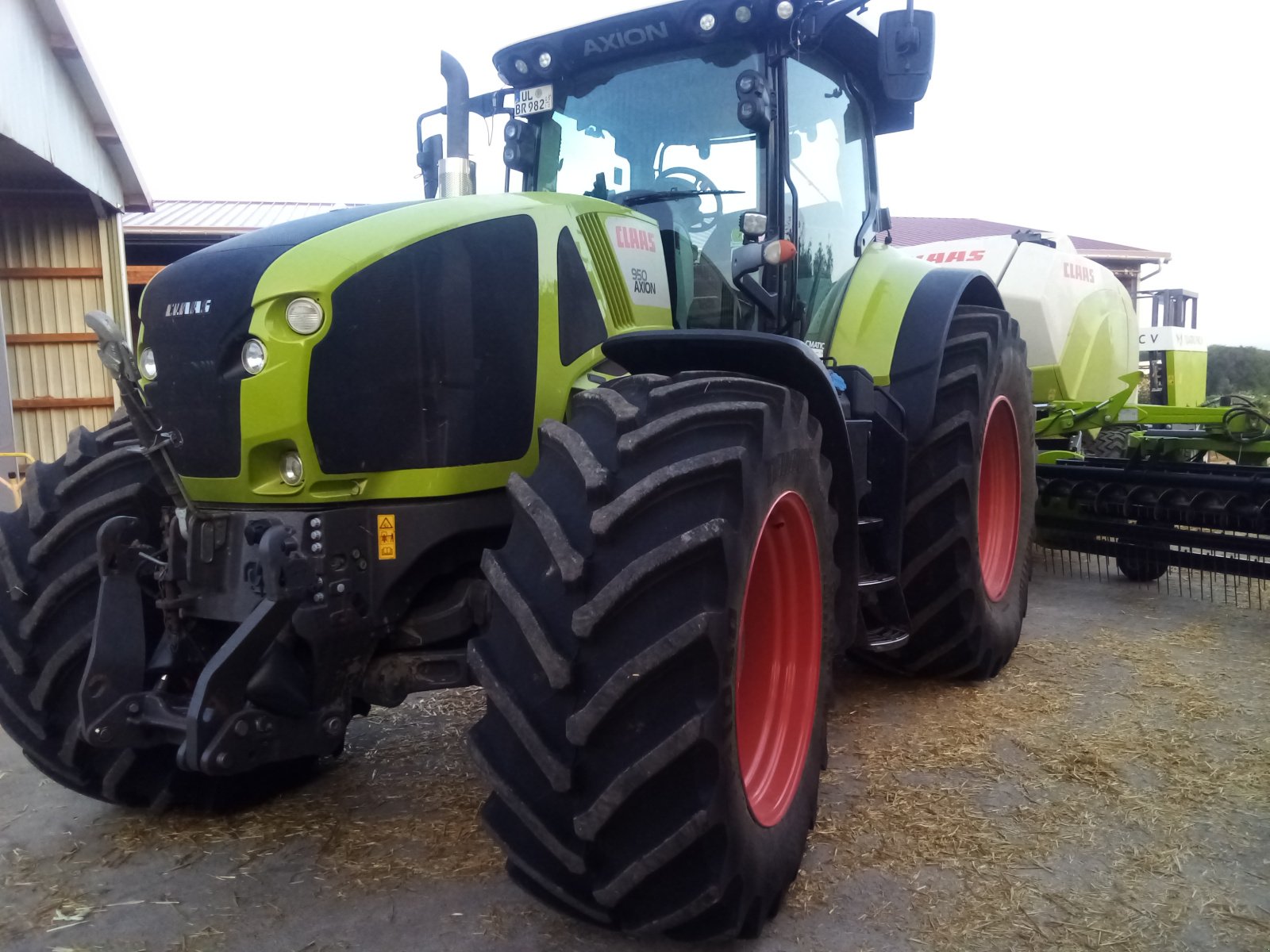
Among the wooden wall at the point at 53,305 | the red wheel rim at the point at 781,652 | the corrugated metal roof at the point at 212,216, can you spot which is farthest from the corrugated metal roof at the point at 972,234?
the red wheel rim at the point at 781,652

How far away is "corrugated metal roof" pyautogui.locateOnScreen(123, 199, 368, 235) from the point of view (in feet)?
39.6

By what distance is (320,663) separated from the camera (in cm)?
248

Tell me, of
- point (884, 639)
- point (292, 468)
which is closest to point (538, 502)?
point (292, 468)

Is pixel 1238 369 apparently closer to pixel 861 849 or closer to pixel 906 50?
pixel 906 50

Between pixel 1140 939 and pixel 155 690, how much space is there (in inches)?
95.1

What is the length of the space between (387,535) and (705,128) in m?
1.84

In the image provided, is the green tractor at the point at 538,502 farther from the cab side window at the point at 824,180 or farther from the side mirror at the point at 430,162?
the side mirror at the point at 430,162

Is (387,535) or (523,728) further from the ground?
(387,535)

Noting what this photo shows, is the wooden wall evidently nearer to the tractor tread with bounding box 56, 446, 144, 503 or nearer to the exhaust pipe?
the tractor tread with bounding box 56, 446, 144, 503

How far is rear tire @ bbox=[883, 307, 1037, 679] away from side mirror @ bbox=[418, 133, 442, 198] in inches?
83.0

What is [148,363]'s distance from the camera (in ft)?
8.74

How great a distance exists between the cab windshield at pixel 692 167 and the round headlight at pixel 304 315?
1.39 m

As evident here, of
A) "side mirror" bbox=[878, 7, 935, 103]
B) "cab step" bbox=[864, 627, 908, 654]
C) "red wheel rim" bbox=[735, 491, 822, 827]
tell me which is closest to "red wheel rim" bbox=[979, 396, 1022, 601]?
"cab step" bbox=[864, 627, 908, 654]

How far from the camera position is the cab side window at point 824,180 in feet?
12.4
